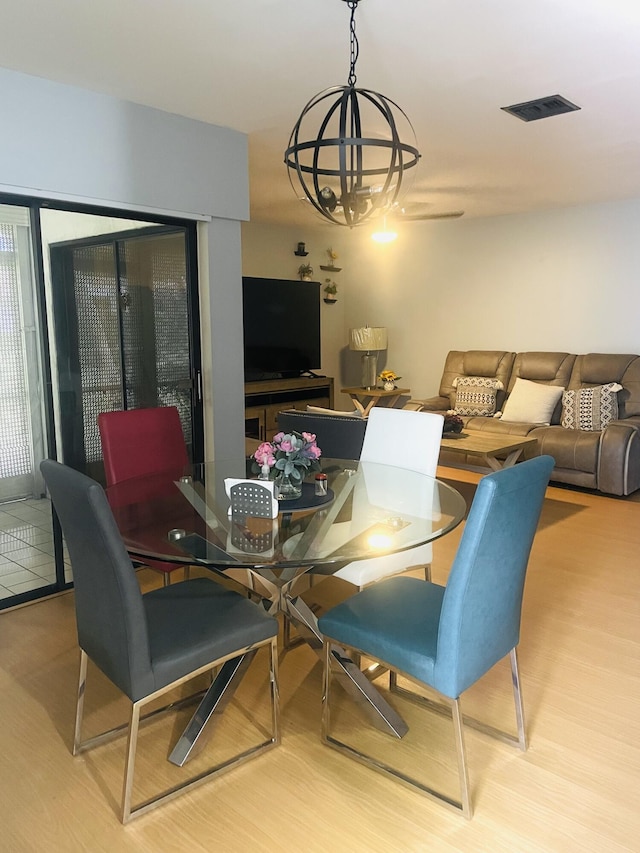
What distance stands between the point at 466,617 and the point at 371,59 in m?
2.15

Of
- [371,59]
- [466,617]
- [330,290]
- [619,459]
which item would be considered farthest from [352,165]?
[330,290]

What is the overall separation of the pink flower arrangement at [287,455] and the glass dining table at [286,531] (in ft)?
0.39

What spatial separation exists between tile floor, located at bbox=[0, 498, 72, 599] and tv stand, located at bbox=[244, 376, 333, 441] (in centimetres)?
299

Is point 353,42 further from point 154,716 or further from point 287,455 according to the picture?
point 154,716

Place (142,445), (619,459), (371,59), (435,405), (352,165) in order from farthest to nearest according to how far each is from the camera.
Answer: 1. (435,405)
2. (619,459)
3. (142,445)
4. (371,59)
5. (352,165)

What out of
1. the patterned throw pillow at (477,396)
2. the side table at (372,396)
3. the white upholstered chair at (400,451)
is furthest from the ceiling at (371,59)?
the side table at (372,396)

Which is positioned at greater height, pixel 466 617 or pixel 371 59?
pixel 371 59

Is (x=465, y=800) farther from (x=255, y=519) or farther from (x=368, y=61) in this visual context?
(x=368, y=61)

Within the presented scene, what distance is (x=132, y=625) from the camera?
1711 mm

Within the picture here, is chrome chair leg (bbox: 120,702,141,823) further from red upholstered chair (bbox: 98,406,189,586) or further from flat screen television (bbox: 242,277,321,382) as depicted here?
flat screen television (bbox: 242,277,321,382)

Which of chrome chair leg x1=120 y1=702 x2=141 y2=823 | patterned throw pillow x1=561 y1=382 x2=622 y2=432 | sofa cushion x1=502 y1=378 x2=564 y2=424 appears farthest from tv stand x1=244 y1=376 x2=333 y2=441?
chrome chair leg x1=120 y1=702 x2=141 y2=823

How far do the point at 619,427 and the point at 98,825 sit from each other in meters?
4.40

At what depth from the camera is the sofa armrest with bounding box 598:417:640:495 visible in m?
4.87

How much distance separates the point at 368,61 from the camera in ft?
8.56
